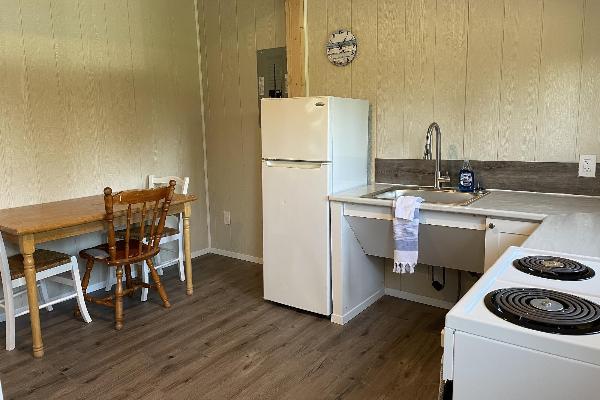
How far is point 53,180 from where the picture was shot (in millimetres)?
3312

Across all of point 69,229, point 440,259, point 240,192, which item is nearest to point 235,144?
point 240,192

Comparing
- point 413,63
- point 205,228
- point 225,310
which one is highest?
point 413,63

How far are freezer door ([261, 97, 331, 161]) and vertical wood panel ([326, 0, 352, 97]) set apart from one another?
62 cm

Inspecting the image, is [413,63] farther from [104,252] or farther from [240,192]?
[104,252]

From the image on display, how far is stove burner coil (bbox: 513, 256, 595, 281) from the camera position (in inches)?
49.5

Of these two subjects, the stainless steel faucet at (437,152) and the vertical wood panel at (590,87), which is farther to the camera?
the stainless steel faucet at (437,152)

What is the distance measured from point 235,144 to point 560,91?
102 inches

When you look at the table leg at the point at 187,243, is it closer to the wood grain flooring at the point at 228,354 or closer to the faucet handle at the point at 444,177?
the wood grain flooring at the point at 228,354

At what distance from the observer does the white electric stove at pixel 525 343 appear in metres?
0.91

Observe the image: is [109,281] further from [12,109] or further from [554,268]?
[554,268]

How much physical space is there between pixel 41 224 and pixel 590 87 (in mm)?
3042

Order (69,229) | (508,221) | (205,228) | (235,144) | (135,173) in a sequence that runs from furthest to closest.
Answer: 1. (205,228)
2. (235,144)
3. (135,173)
4. (69,229)
5. (508,221)

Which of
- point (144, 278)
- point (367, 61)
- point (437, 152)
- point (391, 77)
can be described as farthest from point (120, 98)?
point (437, 152)

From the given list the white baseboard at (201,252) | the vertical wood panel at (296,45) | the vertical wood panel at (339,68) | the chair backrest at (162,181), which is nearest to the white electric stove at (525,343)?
the vertical wood panel at (339,68)
